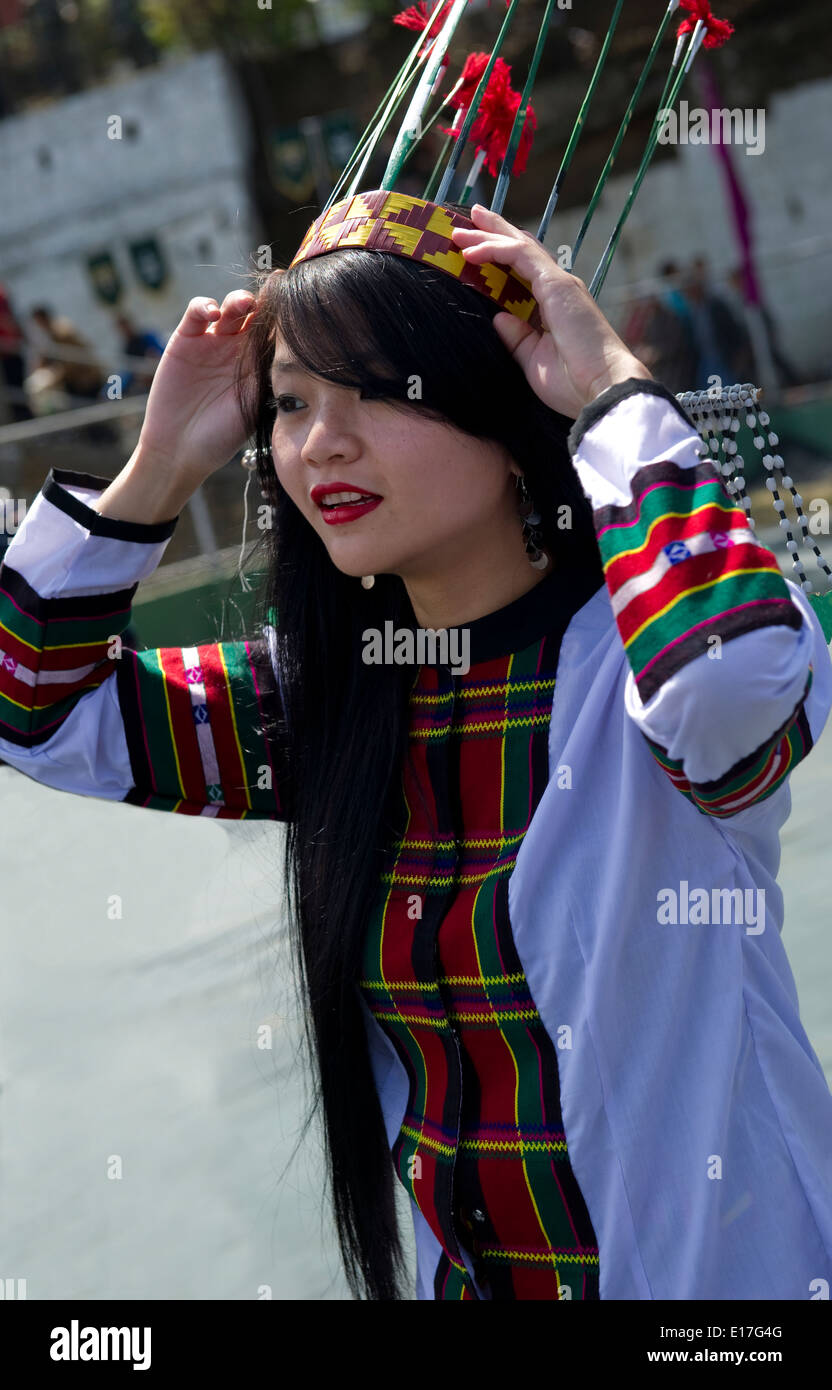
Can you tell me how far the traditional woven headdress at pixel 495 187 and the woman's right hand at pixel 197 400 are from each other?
22 cm

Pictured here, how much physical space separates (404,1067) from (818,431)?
8.74 meters

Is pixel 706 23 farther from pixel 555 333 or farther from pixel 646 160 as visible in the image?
pixel 555 333

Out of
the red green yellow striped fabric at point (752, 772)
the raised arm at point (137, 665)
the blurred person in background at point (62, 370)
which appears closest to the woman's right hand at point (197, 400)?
the raised arm at point (137, 665)

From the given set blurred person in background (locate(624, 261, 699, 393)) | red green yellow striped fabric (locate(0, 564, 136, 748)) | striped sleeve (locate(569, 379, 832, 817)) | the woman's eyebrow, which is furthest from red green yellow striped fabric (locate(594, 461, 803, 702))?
blurred person in background (locate(624, 261, 699, 393))

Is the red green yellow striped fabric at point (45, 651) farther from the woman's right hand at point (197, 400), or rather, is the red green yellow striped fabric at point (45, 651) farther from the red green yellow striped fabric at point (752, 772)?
the red green yellow striped fabric at point (752, 772)

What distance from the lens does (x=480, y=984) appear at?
154 cm

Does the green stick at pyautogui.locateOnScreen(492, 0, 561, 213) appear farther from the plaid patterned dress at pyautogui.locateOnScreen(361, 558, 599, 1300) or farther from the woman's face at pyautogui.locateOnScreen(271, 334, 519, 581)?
the plaid patterned dress at pyautogui.locateOnScreen(361, 558, 599, 1300)

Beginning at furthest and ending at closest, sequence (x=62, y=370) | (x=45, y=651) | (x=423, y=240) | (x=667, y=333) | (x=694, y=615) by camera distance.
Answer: (x=62, y=370) → (x=667, y=333) → (x=45, y=651) → (x=423, y=240) → (x=694, y=615)

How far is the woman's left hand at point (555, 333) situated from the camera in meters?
1.48

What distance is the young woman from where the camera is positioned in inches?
55.4

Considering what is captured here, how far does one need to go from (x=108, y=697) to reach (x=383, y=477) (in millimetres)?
545

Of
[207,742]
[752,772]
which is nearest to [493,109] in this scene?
[207,742]

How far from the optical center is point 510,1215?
61.2 inches

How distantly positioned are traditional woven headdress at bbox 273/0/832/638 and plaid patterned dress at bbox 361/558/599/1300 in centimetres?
30
